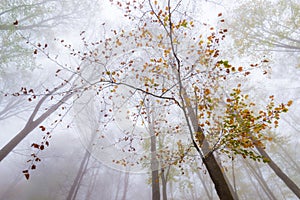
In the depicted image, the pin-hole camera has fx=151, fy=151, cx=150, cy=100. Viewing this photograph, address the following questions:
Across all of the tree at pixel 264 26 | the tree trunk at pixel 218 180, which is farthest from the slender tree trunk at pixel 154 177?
the tree at pixel 264 26

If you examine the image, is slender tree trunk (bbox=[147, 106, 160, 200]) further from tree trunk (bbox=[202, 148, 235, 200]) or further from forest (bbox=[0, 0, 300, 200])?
tree trunk (bbox=[202, 148, 235, 200])

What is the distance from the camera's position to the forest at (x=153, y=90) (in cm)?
333

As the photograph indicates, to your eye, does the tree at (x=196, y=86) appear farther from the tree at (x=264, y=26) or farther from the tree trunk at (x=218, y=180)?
the tree at (x=264, y=26)

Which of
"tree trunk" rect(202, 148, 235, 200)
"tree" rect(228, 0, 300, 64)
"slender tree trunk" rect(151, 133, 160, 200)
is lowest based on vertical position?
"tree trunk" rect(202, 148, 235, 200)

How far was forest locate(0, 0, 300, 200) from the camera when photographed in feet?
10.9

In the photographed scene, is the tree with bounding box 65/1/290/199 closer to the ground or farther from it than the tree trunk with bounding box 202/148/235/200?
farther from it

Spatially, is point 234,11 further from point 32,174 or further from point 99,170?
point 32,174

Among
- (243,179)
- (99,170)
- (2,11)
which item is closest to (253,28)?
(2,11)

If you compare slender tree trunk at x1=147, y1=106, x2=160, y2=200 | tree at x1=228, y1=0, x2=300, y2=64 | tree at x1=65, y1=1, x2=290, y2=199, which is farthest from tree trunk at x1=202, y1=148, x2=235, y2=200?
tree at x1=228, y1=0, x2=300, y2=64

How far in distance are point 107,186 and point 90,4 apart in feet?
64.2

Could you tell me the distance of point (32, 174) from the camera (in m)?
15.8

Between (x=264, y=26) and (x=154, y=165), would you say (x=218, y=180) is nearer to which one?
(x=154, y=165)

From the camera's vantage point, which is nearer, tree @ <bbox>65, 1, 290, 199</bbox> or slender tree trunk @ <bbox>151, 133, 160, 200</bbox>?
tree @ <bbox>65, 1, 290, 199</bbox>

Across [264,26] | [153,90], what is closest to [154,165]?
[153,90]
